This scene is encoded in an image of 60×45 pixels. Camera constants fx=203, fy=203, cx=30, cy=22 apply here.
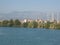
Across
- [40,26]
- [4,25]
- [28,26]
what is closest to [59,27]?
[40,26]

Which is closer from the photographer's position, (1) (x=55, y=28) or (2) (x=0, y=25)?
(1) (x=55, y=28)

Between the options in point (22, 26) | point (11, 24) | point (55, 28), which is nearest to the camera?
point (55, 28)

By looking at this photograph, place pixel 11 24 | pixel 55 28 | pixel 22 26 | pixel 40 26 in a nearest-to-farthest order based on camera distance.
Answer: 1. pixel 55 28
2. pixel 40 26
3. pixel 11 24
4. pixel 22 26

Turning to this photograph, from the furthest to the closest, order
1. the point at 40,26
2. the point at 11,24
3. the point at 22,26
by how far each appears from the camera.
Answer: the point at 22,26, the point at 11,24, the point at 40,26

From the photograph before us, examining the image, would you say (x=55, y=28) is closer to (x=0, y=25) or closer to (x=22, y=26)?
(x=22, y=26)

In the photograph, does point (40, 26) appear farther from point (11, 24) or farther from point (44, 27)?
point (11, 24)

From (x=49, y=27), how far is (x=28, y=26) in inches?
316

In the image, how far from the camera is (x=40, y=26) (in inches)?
2320

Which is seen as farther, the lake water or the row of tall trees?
the row of tall trees

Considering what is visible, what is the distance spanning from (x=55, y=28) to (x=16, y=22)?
14540 mm

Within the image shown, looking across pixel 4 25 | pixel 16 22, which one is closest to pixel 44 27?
pixel 16 22

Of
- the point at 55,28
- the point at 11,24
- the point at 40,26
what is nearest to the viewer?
the point at 55,28

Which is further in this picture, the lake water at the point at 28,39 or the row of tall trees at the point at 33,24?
the row of tall trees at the point at 33,24

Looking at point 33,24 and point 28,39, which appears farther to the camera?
point 33,24
